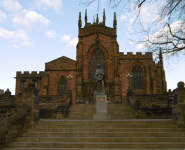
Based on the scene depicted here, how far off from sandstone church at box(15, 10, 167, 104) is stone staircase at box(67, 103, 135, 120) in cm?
1030

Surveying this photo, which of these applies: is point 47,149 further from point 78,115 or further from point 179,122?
point 78,115

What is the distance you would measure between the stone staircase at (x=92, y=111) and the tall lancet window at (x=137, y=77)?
12.0 meters

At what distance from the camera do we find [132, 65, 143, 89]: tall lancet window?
3176 centimetres

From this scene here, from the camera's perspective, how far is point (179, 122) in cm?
963

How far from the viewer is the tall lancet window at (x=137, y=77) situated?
104 feet

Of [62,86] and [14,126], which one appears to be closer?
[14,126]

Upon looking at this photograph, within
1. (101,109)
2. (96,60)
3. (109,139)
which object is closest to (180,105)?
(109,139)

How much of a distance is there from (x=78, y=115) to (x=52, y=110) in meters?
2.26

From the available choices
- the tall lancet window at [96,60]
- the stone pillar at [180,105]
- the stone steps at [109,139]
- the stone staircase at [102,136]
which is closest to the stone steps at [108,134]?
the stone staircase at [102,136]

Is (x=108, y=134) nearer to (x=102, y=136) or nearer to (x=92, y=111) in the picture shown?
(x=102, y=136)

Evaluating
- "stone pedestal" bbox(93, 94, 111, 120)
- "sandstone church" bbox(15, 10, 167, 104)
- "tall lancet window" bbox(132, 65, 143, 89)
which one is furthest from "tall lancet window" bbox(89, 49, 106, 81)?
"stone pedestal" bbox(93, 94, 111, 120)

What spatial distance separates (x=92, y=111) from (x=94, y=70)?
13778 millimetres

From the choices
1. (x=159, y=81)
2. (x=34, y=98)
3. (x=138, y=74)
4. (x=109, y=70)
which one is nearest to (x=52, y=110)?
(x=34, y=98)

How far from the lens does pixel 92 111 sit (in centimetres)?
1891
